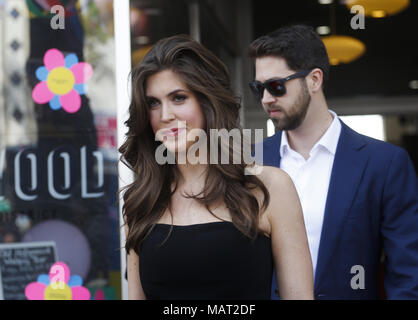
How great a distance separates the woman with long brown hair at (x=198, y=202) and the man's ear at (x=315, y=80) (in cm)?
79

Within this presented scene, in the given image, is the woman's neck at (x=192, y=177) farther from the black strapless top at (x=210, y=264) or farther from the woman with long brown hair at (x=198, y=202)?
the black strapless top at (x=210, y=264)

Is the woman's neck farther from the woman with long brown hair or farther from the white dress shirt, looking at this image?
the white dress shirt

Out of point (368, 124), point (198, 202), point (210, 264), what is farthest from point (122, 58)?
point (368, 124)

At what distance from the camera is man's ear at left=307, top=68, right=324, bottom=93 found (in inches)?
109

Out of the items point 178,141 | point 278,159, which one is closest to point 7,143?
point 278,159

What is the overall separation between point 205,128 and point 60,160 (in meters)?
2.02

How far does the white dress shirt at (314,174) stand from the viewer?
7.98 feet

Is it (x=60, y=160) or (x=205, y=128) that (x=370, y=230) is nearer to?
(x=205, y=128)

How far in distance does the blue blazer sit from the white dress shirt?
5 centimetres

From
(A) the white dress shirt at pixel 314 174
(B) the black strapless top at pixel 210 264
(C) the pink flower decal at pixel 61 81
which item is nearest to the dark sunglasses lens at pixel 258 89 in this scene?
(A) the white dress shirt at pixel 314 174

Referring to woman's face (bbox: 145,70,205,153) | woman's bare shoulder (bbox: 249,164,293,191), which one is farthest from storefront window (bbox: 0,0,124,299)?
woman's bare shoulder (bbox: 249,164,293,191)

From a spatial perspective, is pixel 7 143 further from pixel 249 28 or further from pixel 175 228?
pixel 249 28

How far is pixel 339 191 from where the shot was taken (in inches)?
95.2
